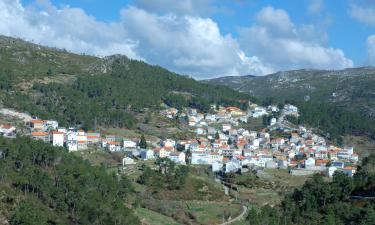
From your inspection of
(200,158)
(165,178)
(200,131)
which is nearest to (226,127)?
(200,131)

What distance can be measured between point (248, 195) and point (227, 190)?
9.51ft

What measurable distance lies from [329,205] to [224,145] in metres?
39.2

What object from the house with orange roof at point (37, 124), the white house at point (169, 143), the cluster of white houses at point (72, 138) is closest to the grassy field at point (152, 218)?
the cluster of white houses at point (72, 138)

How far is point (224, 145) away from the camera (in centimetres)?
8200

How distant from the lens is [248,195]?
57.6m

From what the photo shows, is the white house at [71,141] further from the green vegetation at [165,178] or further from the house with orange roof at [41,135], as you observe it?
the green vegetation at [165,178]

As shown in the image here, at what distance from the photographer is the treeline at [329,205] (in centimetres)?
3925

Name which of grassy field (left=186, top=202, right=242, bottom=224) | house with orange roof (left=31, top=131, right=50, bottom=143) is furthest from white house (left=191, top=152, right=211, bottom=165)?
grassy field (left=186, top=202, right=242, bottom=224)

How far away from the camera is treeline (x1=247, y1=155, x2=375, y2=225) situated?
3925 centimetres

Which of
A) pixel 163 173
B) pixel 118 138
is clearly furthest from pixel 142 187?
pixel 118 138

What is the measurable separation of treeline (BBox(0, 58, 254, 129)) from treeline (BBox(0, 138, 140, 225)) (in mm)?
29887

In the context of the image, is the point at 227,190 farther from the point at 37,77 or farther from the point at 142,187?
the point at 37,77

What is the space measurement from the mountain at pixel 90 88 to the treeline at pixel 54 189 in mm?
29911

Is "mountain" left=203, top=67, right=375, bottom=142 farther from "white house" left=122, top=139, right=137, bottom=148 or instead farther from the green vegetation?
the green vegetation
